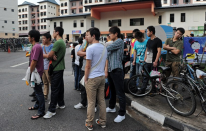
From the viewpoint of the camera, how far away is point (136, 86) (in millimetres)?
5145

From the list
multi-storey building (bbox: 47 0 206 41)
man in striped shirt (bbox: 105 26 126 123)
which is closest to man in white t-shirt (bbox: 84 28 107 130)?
man in striped shirt (bbox: 105 26 126 123)

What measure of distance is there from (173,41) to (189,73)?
1083mm

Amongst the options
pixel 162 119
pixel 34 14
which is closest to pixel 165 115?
pixel 162 119

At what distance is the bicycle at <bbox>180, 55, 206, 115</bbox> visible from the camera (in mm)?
3826

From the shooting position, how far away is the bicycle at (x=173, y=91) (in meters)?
3.73

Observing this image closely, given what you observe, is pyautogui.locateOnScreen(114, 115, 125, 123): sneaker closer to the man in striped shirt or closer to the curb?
the man in striped shirt

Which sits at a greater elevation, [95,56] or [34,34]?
[34,34]

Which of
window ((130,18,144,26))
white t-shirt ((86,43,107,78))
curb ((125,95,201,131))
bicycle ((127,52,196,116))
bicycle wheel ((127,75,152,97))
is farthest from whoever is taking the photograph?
window ((130,18,144,26))

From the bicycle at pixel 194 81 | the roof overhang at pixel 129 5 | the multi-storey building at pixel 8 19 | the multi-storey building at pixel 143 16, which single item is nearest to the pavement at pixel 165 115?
the bicycle at pixel 194 81

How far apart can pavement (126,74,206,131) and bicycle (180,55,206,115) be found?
378mm

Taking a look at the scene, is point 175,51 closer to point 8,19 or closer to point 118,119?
point 118,119

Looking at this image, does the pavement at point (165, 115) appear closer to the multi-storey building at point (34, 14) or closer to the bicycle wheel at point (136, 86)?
the bicycle wheel at point (136, 86)

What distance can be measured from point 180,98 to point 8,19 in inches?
2651

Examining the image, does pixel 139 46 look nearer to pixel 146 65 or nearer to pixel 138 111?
pixel 146 65
